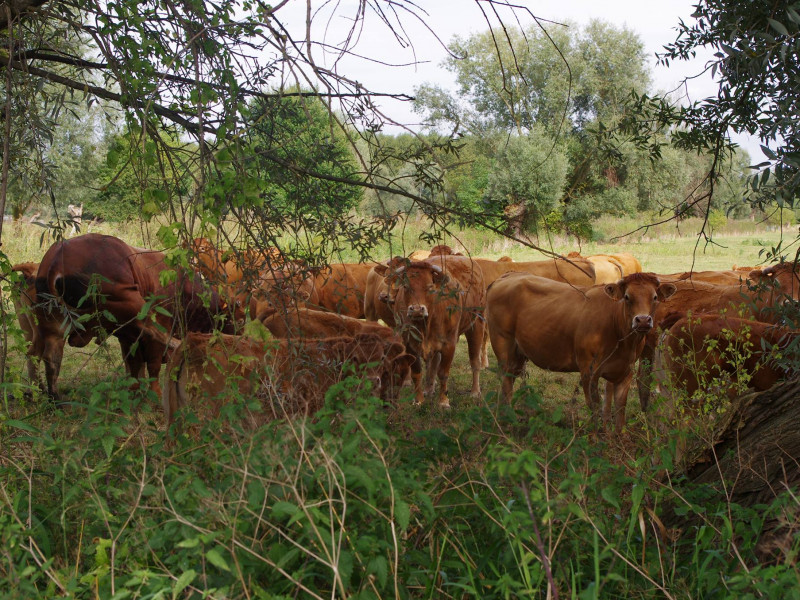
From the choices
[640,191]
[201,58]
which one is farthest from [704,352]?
[640,191]

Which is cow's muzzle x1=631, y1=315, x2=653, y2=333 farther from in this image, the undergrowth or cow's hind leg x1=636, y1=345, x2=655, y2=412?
the undergrowth

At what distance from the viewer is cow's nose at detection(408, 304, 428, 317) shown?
10109mm

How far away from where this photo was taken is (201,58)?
4.51m

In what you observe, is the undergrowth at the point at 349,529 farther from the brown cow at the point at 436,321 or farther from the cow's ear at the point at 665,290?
the brown cow at the point at 436,321

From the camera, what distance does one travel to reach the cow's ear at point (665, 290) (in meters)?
8.66

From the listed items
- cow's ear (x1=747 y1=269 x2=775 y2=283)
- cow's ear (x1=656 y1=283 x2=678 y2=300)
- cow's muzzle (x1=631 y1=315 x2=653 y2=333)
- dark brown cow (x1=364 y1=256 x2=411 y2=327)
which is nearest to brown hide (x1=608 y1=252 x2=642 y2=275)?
dark brown cow (x1=364 y1=256 x2=411 y2=327)

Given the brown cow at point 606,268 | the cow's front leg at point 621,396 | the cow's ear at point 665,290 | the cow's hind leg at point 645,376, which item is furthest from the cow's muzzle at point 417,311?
the brown cow at point 606,268

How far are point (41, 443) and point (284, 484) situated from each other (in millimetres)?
1587

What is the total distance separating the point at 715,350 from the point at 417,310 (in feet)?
13.4

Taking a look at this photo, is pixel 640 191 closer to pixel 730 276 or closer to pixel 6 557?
pixel 730 276

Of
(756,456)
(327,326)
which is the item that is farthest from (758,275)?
(327,326)

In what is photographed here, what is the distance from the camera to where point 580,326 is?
30.3 feet

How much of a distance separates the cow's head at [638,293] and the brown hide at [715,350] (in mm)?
699

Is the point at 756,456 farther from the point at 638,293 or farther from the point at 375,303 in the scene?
the point at 375,303
